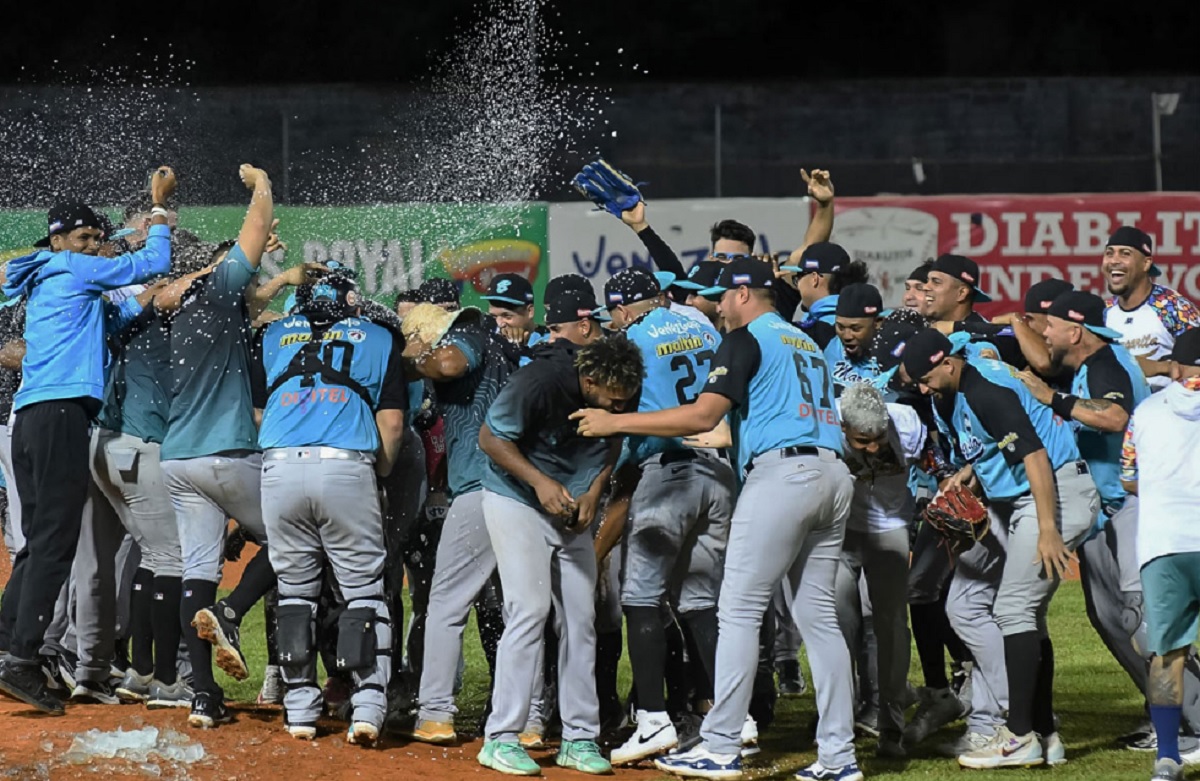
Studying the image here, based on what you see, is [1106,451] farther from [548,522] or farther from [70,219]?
[70,219]

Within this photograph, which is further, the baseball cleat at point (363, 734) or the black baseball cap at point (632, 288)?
the black baseball cap at point (632, 288)

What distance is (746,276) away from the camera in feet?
22.6

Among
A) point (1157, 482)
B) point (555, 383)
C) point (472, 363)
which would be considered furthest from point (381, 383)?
point (1157, 482)

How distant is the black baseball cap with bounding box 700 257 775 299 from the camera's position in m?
6.89

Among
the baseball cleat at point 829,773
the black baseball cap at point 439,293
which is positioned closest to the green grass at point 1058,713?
the baseball cleat at point 829,773

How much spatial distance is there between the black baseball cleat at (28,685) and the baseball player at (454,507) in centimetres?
163

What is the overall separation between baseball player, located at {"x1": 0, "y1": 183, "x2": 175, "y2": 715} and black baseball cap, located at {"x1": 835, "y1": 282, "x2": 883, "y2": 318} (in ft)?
10.4

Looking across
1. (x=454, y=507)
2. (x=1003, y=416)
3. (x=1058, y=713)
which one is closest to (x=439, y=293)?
(x=454, y=507)

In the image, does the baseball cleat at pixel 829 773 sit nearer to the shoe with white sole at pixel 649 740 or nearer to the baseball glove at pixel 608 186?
the shoe with white sole at pixel 649 740

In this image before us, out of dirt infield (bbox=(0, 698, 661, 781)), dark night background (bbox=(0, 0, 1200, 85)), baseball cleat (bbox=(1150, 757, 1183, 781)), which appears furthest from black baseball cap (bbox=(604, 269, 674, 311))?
dark night background (bbox=(0, 0, 1200, 85))

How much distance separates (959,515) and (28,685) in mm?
4144

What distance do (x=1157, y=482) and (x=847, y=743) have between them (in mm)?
1577

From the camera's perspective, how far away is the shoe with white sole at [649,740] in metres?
7.09

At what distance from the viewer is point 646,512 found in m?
7.29
